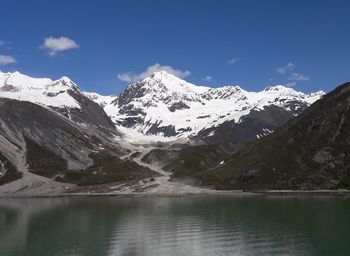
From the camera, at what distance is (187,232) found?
10794 centimetres

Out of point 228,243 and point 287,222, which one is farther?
point 287,222

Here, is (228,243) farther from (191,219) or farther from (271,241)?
(191,219)

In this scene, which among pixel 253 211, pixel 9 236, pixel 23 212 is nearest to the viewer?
pixel 9 236

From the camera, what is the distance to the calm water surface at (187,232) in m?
87.9

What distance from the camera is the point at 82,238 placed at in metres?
105

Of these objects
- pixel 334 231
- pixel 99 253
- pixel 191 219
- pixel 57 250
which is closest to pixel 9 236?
pixel 57 250

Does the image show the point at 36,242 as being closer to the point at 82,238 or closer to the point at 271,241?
the point at 82,238

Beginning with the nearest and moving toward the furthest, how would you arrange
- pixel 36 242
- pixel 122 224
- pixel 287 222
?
pixel 36 242
pixel 287 222
pixel 122 224

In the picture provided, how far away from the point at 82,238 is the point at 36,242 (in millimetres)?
8988

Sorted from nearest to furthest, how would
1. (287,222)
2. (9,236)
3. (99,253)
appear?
1. (99,253)
2. (9,236)
3. (287,222)

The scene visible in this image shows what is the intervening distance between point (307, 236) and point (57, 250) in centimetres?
4464

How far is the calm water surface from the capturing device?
87875mm

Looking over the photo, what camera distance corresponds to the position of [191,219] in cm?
13262

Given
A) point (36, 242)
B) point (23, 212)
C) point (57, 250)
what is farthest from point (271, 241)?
point (23, 212)
